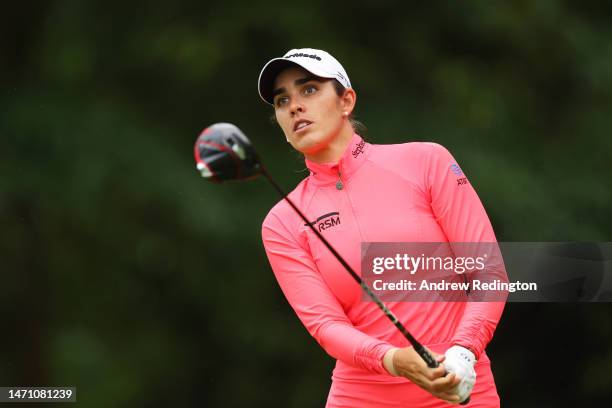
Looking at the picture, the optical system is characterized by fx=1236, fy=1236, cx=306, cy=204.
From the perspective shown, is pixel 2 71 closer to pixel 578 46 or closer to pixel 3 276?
Answer: pixel 3 276

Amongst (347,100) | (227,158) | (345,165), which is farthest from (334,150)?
(227,158)

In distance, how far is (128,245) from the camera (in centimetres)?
759

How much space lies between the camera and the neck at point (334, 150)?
3531 mm

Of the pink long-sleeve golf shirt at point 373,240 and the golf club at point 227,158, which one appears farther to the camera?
the pink long-sleeve golf shirt at point 373,240

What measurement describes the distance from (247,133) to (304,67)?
12.7 ft

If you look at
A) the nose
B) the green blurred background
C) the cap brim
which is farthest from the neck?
the green blurred background

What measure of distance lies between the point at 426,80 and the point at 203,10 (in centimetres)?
139

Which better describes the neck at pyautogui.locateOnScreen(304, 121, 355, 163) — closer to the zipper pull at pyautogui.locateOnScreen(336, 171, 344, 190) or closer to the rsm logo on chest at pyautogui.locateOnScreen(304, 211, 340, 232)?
the zipper pull at pyautogui.locateOnScreen(336, 171, 344, 190)

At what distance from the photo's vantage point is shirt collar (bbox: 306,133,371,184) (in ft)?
11.5

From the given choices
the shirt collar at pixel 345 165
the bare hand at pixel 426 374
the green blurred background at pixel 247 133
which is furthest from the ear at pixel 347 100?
the green blurred background at pixel 247 133

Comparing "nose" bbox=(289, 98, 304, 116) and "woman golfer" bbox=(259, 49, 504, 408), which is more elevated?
"nose" bbox=(289, 98, 304, 116)

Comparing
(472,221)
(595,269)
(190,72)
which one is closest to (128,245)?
(190,72)

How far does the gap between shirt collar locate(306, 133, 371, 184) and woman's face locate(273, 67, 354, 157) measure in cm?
6

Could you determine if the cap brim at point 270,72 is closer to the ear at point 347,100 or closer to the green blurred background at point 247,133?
the ear at point 347,100
